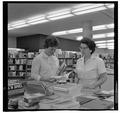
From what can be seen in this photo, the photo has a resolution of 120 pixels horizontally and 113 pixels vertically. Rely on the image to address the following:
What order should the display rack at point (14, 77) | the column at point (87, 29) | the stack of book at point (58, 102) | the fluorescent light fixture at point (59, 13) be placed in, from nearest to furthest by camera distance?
the stack of book at point (58, 102) < the display rack at point (14, 77) < the column at point (87, 29) < the fluorescent light fixture at point (59, 13)

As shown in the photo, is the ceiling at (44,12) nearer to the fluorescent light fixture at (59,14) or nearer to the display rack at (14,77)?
the fluorescent light fixture at (59,14)

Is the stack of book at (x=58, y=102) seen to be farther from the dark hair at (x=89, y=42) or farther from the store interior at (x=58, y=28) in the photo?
the dark hair at (x=89, y=42)

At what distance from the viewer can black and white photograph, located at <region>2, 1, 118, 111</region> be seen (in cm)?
113

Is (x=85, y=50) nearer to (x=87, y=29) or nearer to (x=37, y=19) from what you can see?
(x=87, y=29)

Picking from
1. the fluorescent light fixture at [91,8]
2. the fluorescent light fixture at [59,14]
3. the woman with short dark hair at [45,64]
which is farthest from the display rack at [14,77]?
the fluorescent light fixture at [91,8]

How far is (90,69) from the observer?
1.52m

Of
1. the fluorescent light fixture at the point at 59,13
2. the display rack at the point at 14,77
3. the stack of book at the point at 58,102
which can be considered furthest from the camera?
the fluorescent light fixture at the point at 59,13

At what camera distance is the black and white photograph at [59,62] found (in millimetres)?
1131

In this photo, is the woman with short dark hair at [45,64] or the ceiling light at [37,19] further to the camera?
the ceiling light at [37,19]

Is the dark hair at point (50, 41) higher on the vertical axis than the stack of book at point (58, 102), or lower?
higher

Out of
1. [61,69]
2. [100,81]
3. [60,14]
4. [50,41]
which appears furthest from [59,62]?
[60,14]

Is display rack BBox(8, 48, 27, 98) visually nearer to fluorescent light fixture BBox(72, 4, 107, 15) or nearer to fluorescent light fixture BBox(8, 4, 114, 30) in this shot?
fluorescent light fixture BBox(8, 4, 114, 30)

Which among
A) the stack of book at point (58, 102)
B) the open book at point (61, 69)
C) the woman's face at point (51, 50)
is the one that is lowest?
the stack of book at point (58, 102)

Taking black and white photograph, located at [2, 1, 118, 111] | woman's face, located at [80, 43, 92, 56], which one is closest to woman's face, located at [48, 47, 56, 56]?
black and white photograph, located at [2, 1, 118, 111]
